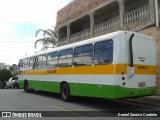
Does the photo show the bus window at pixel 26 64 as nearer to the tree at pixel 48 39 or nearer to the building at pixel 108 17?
the building at pixel 108 17

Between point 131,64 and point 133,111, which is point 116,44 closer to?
point 131,64

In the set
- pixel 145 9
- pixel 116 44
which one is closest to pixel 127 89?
pixel 116 44

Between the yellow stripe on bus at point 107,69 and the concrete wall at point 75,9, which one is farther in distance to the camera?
the concrete wall at point 75,9

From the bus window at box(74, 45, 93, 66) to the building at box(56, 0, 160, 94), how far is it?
4.82m

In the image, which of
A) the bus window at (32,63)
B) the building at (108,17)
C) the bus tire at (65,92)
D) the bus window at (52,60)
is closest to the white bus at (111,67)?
the bus tire at (65,92)

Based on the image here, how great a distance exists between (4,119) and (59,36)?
74.7 ft

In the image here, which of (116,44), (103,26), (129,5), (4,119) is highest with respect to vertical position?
(129,5)

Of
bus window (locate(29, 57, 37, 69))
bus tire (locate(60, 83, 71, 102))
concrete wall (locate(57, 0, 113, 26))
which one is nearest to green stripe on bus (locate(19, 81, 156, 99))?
bus tire (locate(60, 83, 71, 102))

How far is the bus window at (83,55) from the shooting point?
13413mm

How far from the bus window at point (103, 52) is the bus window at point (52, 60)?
4.59 meters

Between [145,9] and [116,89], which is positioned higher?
[145,9]

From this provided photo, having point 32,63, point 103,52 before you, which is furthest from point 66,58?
point 32,63

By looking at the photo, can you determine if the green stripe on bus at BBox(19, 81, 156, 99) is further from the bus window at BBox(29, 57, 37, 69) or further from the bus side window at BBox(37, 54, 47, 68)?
the bus window at BBox(29, 57, 37, 69)

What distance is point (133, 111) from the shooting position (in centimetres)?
1190
